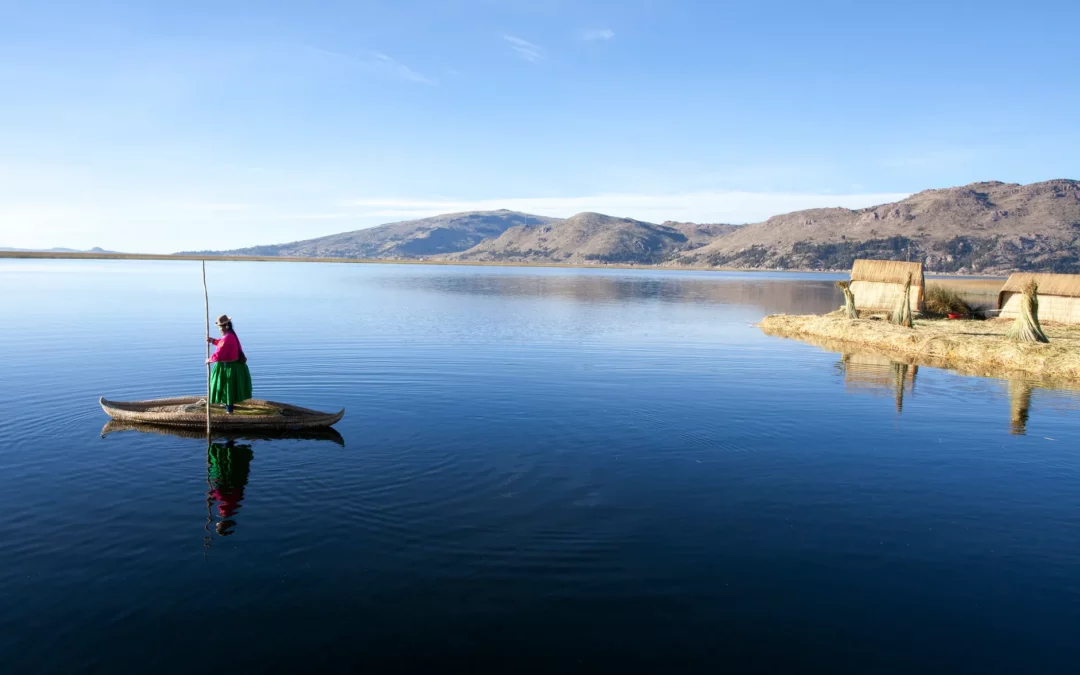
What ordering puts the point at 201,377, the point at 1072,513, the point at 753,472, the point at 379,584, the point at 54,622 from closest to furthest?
1. the point at 54,622
2. the point at 379,584
3. the point at 1072,513
4. the point at 753,472
5. the point at 201,377

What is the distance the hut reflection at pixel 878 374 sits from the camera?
2888 centimetres

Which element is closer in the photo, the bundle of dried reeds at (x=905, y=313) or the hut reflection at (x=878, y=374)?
the hut reflection at (x=878, y=374)

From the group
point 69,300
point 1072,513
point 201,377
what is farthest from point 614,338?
point 69,300

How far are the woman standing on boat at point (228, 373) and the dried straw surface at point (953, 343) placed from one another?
3298 centimetres

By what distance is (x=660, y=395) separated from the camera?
2619 centimetres

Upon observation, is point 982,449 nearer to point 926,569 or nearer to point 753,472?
point 753,472

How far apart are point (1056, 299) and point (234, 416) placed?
187 feet

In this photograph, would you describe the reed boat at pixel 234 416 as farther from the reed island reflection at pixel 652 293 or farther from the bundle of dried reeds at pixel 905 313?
the reed island reflection at pixel 652 293

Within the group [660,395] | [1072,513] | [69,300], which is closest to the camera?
[1072,513]

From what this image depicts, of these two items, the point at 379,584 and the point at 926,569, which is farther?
the point at 926,569

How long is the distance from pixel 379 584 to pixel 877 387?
25.1 m

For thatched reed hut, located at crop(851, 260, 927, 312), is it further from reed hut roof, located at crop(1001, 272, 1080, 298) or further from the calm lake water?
the calm lake water

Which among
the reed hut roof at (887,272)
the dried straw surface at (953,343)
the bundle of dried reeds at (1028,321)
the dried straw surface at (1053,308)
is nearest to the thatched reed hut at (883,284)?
the reed hut roof at (887,272)

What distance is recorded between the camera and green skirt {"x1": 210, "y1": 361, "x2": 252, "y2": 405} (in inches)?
763
